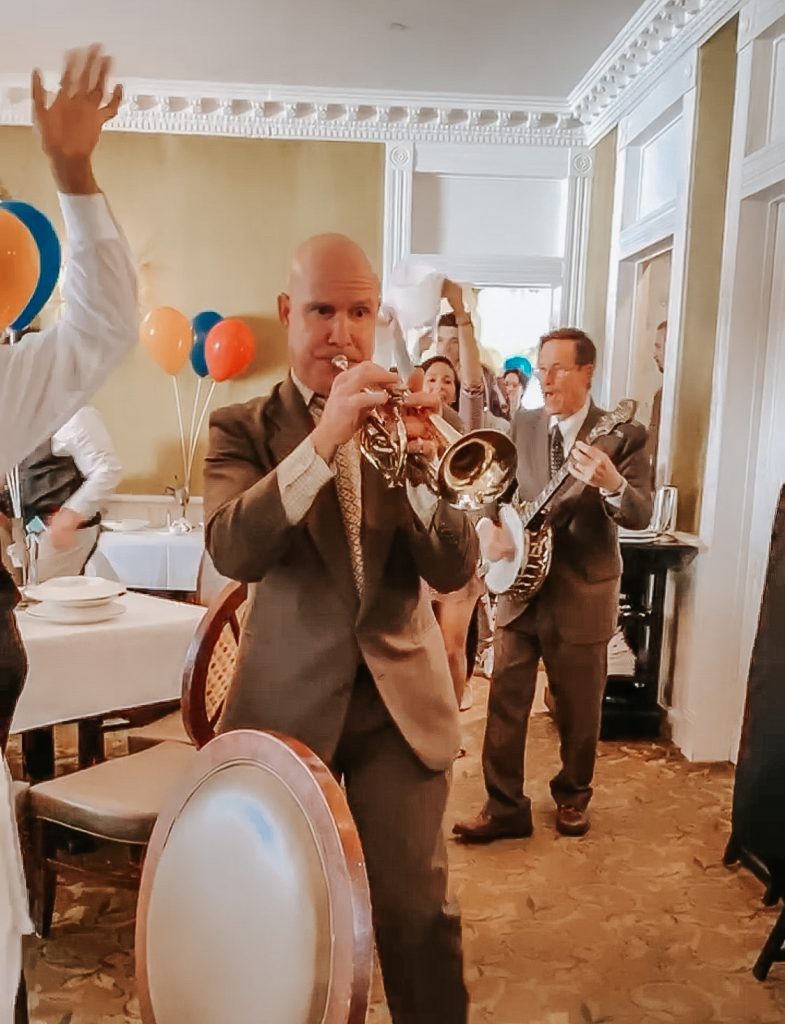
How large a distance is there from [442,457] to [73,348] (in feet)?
1.70

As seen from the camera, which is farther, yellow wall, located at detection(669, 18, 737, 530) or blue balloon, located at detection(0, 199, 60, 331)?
yellow wall, located at detection(669, 18, 737, 530)

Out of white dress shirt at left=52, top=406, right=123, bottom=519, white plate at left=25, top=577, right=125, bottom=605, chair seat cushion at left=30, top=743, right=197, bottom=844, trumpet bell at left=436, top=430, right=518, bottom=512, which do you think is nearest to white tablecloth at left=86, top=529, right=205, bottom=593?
white dress shirt at left=52, top=406, right=123, bottom=519

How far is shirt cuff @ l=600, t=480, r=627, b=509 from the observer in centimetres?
253

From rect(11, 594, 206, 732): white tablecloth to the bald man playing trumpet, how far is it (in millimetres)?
942

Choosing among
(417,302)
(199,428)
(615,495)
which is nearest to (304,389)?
(615,495)

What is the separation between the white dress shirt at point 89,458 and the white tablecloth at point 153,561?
498 millimetres

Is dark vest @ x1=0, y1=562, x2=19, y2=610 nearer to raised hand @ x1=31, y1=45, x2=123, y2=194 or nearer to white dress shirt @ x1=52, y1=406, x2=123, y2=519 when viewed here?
raised hand @ x1=31, y1=45, x2=123, y2=194

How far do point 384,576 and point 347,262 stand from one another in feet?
1.51

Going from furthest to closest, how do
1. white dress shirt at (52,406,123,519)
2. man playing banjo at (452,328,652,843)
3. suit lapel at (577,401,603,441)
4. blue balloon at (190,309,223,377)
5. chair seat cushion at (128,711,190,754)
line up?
blue balloon at (190,309,223,377) → white dress shirt at (52,406,123,519) → suit lapel at (577,401,603,441) → man playing banjo at (452,328,652,843) → chair seat cushion at (128,711,190,754)

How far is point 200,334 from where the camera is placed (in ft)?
16.1

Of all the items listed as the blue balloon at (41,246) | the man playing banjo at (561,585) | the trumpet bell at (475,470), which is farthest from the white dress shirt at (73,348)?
the man playing banjo at (561,585)

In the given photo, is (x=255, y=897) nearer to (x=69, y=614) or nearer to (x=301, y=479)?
(x=301, y=479)

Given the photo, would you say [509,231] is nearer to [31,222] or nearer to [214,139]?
[214,139]

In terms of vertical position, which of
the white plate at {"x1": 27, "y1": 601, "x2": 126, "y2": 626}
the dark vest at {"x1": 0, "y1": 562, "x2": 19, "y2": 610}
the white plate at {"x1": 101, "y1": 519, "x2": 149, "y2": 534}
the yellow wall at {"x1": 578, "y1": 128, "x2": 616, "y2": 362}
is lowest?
the white plate at {"x1": 101, "y1": 519, "x2": 149, "y2": 534}
